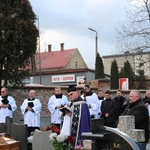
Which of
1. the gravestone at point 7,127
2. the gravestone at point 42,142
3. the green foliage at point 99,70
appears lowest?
the gravestone at point 42,142

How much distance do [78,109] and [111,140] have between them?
4307mm

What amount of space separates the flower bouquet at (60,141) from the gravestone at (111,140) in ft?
8.71

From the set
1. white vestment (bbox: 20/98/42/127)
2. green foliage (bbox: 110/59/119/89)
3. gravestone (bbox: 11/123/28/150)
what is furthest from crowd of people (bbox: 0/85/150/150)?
green foliage (bbox: 110/59/119/89)

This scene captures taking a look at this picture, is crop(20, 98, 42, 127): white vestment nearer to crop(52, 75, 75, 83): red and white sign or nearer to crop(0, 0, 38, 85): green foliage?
crop(0, 0, 38, 85): green foliage

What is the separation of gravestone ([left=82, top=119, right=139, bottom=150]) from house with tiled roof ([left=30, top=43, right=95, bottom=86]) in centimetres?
1930

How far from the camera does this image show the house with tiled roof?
40.2 m

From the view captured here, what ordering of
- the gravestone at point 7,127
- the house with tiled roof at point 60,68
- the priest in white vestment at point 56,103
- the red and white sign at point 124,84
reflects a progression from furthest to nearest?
the house with tiled roof at point 60,68 < the red and white sign at point 124,84 < the priest in white vestment at point 56,103 < the gravestone at point 7,127

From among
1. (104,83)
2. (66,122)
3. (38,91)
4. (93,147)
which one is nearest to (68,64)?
(104,83)

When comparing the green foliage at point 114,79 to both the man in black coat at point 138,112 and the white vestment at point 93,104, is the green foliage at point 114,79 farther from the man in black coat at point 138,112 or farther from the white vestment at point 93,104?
the man in black coat at point 138,112

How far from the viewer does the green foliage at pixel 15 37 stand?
16.7 metres

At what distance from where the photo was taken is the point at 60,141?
323 inches

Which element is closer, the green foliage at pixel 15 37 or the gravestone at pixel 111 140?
the gravestone at pixel 111 140

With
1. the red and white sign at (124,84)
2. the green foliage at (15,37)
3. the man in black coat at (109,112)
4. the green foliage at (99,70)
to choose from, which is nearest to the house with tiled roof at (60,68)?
the green foliage at (99,70)

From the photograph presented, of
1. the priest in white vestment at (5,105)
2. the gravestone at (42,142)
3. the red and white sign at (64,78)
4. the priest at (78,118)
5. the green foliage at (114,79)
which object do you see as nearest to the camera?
the gravestone at (42,142)
